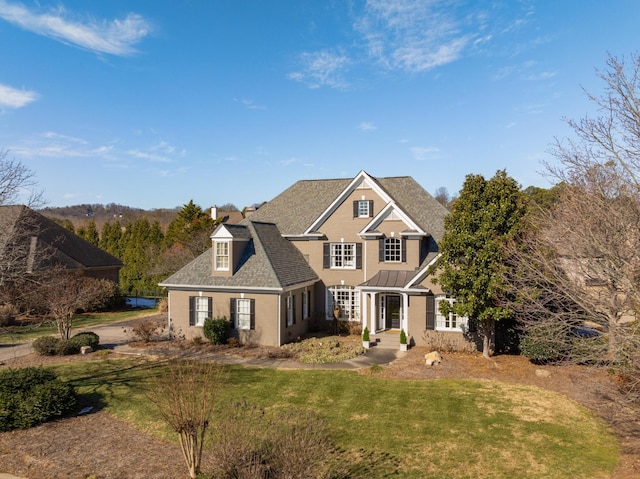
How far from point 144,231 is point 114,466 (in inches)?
1702

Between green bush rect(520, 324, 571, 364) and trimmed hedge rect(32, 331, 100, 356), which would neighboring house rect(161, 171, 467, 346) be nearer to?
green bush rect(520, 324, 571, 364)

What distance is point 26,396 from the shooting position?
12.3 m

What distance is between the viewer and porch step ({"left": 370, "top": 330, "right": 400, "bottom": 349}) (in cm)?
2203

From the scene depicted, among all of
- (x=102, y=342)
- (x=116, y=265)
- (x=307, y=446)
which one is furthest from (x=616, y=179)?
(x=116, y=265)

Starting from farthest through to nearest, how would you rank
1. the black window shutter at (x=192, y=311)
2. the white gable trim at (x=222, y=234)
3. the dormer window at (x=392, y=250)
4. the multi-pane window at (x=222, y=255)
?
the dormer window at (x=392, y=250) < the multi-pane window at (x=222, y=255) < the black window shutter at (x=192, y=311) < the white gable trim at (x=222, y=234)

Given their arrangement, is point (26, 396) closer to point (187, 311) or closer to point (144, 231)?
point (187, 311)

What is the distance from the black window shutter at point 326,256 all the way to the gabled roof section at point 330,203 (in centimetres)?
138

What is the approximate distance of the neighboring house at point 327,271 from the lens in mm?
21594

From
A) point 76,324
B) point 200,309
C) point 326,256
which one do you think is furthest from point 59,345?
point 326,256

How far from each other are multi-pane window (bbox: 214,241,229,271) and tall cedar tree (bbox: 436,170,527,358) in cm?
1171

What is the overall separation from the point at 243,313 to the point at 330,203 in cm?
1067

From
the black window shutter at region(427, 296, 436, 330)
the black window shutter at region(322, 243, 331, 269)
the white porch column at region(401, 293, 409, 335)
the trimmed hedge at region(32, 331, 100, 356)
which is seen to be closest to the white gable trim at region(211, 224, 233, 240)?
the black window shutter at region(322, 243, 331, 269)

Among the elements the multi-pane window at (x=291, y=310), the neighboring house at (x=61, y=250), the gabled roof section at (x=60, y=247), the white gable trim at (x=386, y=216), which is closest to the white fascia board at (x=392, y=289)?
the white gable trim at (x=386, y=216)

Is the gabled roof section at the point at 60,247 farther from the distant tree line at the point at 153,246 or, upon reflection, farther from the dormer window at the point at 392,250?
the dormer window at the point at 392,250
